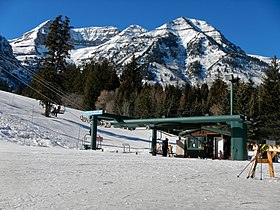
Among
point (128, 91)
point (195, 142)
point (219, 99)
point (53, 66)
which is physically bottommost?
point (195, 142)

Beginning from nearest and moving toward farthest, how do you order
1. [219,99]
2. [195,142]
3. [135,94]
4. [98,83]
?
[195,142] < [219,99] < [135,94] < [98,83]

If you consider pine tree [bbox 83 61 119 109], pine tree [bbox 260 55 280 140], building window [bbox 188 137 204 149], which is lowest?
building window [bbox 188 137 204 149]

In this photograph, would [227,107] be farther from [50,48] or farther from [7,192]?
[7,192]

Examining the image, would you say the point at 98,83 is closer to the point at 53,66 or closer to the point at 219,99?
the point at 219,99

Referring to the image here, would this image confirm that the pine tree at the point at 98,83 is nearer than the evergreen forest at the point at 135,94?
No

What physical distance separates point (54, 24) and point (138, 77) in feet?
112

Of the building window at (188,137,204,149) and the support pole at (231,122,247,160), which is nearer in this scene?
the support pole at (231,122,247,160)

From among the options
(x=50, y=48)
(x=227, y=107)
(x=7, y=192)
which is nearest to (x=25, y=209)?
(x=7, y=192)

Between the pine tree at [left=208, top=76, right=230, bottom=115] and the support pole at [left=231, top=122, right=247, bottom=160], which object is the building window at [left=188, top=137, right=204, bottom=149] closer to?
the support pole at [left=231, top=122, right=247, bottom=160]

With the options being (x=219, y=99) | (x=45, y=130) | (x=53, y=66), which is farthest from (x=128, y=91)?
(x=45, y=130)

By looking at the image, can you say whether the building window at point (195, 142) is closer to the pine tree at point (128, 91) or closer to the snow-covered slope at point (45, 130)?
the snow-covered slope at point (45, 130)

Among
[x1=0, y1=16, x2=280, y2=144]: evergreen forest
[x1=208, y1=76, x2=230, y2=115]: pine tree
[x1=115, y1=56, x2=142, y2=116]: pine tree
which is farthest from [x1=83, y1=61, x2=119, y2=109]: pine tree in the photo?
[x1=208, y1=76, x2=230, y2=115]: pine tree

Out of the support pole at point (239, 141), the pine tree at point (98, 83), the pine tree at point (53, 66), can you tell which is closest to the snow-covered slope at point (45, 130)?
the pine tree at point (53, 66)

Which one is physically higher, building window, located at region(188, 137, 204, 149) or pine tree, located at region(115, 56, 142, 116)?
pine tree, located at region(115, 56, 142, 116)
